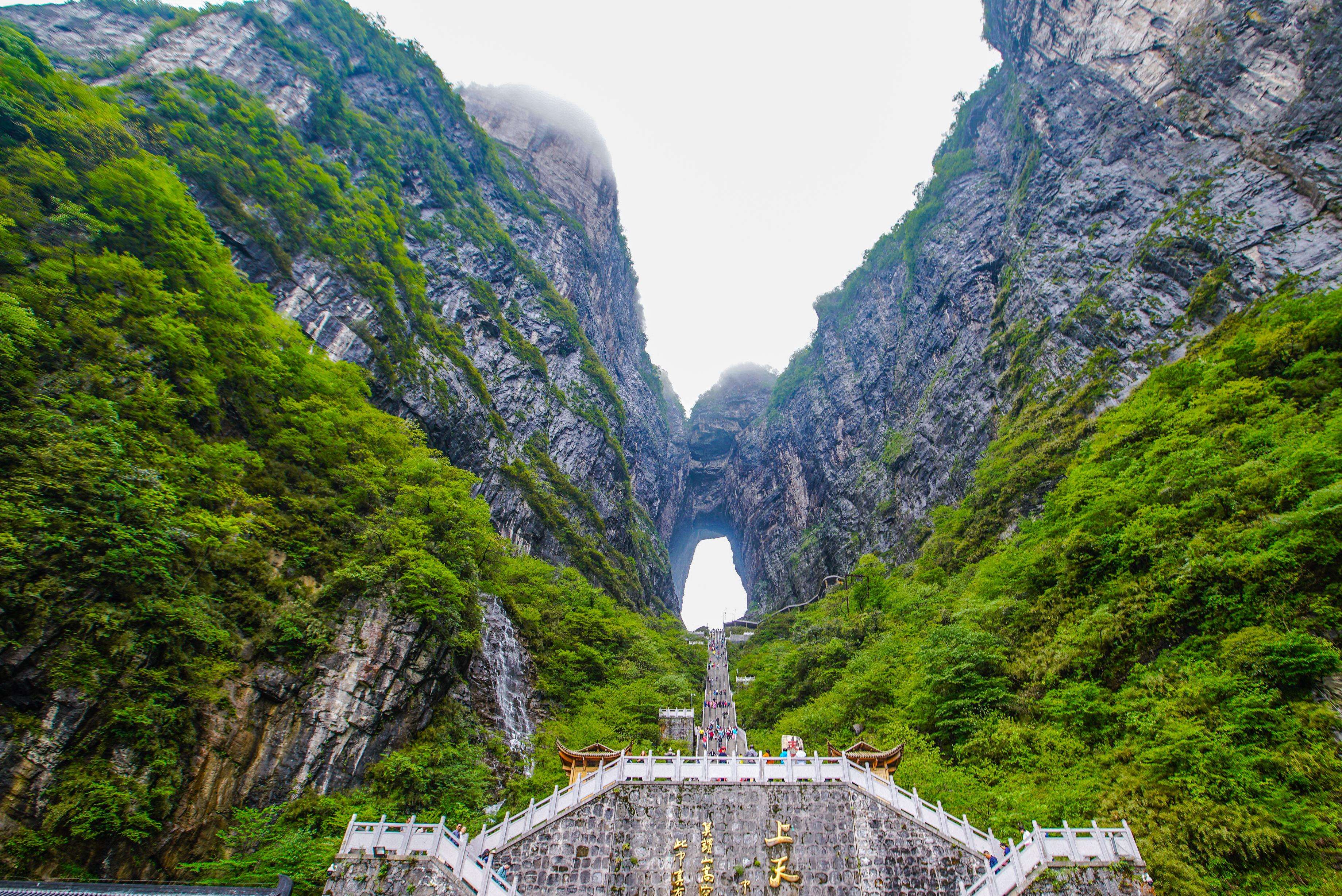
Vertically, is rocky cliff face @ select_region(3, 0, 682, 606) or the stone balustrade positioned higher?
rocky cliff face @ select_region(3, 0, 682, 606)

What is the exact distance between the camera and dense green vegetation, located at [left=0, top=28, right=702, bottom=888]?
7.39 meters

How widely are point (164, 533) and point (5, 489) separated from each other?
6.00 ft

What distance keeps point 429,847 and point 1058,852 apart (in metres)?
8.67

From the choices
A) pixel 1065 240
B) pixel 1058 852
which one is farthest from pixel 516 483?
pixel 1065 240

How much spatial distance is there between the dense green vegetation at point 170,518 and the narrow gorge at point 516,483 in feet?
0.23

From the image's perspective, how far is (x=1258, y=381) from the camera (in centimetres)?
1370

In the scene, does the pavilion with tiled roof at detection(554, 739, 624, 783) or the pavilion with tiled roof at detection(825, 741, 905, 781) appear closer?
the pavilion with tiled roof at detection(825, 741, 905, 781)

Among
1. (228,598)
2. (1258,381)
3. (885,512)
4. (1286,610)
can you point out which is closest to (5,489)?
(228,598)

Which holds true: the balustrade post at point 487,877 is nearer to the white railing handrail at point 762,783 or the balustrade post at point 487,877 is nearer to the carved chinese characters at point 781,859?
the white railing handrail at point 762,783

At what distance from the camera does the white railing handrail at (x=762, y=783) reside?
7121mm

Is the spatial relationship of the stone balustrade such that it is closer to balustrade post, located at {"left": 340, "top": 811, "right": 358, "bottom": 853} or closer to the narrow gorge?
balustrade post, located at {"left": 340, "top": 811, "right": 358, "bottom": 853}

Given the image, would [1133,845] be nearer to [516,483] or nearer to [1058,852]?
[1058,852]

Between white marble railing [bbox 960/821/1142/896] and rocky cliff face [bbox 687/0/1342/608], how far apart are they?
18.3 metres

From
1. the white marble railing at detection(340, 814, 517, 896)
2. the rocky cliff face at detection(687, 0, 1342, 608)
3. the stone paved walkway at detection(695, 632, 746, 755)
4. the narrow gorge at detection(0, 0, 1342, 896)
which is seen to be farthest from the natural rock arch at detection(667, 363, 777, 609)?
the white marble railing at detection(340, 814, 517, 896)
